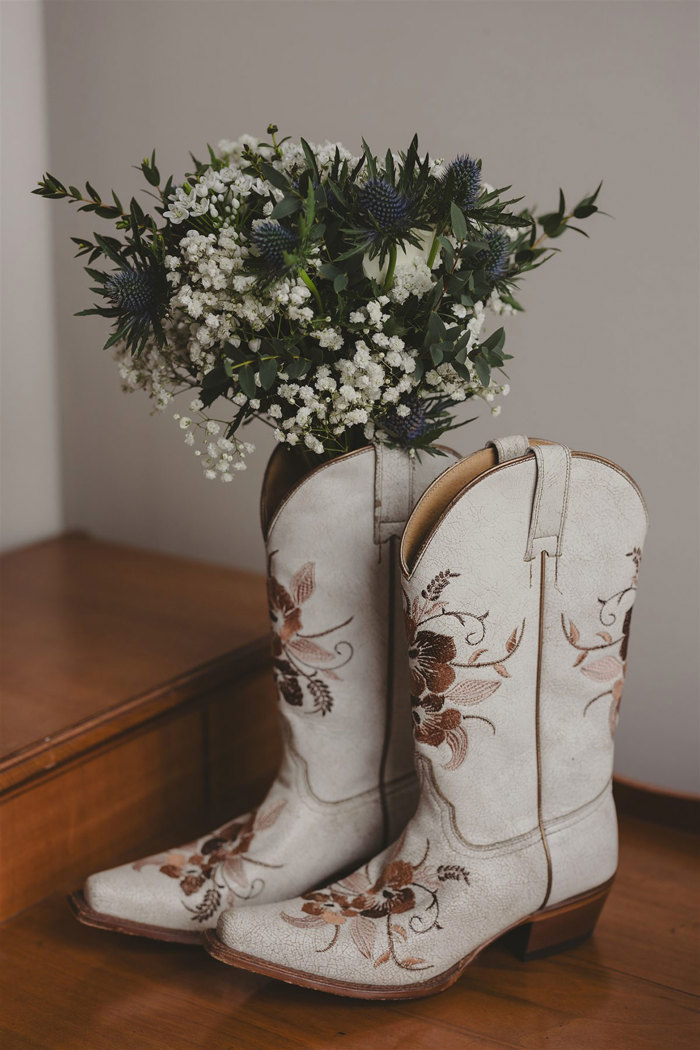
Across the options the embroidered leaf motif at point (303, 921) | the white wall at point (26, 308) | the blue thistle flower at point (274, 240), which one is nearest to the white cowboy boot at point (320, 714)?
the embroidered leaf motif at point (303, 921)

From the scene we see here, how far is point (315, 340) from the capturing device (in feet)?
3.31

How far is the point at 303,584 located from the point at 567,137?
0.72 m

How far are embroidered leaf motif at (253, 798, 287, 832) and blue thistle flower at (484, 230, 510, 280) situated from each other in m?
0.60

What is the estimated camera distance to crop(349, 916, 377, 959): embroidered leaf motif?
0.95m

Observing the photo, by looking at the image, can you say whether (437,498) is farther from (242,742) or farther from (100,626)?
(100,626)

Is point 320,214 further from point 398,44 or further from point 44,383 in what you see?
point 44,383

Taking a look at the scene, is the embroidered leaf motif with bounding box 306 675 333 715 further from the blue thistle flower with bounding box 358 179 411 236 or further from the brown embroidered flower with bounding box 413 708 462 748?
the blue thistle flower with bounding box 358 179 411 236

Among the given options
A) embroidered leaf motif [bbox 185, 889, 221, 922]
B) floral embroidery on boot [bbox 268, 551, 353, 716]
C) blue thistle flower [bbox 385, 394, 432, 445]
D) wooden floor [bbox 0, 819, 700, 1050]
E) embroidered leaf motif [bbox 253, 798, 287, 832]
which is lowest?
wooden floor [bbox 0, 819, 700, 1050]

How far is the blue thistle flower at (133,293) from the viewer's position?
3.20 ft

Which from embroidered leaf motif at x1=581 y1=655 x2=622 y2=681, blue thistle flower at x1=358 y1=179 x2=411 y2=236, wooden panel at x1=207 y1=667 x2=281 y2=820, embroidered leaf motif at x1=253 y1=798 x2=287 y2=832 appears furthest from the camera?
wooden panel at x1=207 y1=667 x2=281 y2=820

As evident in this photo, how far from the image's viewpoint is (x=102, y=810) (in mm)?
1222

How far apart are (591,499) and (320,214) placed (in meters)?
0.36

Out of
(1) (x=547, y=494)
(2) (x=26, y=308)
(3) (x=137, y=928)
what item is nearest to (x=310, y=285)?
(1) (x=547, y=494)

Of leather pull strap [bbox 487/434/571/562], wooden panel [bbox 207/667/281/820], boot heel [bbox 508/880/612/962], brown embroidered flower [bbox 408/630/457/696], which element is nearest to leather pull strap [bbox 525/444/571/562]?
leather pull strap [bbox 487/434/571/562]
